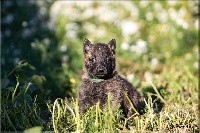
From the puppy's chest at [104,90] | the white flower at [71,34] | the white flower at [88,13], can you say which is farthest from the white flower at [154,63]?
the puppy's chest at [104,90]

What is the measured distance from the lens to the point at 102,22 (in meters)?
10.1

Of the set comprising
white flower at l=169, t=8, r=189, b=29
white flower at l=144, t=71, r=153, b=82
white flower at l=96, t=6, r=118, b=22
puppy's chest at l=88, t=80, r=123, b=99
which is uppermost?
white flower at l=96, t=6, r=118, b=22

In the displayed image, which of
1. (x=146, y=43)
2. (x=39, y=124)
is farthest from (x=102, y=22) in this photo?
(x=39, y=124)

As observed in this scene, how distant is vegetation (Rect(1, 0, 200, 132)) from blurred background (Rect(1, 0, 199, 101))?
0.01 m

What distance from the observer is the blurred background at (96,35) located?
26.7 feet

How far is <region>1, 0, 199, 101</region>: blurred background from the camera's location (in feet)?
26.7

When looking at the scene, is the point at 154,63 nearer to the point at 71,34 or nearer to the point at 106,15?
the point at 71,34

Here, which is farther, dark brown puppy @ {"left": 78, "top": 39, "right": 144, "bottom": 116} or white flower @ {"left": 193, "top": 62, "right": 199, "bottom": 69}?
white flower @ {"left": 193, "top": 62, "right": 199, "bottom": 69}

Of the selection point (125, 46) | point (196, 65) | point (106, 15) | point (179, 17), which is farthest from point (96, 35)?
point (196, 65)

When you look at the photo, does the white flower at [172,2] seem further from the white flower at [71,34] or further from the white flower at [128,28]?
the white flower at [71,34]

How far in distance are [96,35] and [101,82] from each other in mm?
4605

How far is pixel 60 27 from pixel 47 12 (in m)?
0.69

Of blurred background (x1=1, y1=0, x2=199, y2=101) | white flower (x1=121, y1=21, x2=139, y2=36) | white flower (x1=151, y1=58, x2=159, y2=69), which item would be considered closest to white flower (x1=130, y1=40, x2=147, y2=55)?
blurred background (x1=1, y1=0, x2=199, y2=101)

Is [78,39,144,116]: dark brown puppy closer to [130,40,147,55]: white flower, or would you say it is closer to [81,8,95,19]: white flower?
[130,40,147,55]: white flower
